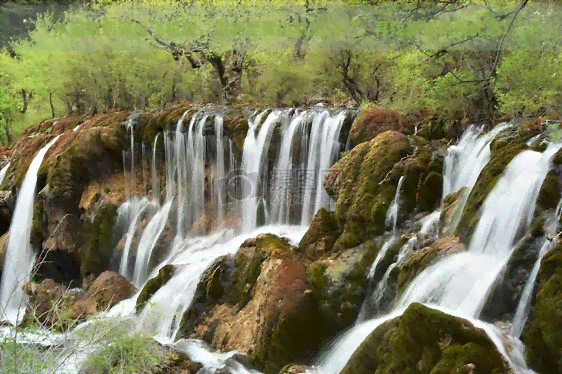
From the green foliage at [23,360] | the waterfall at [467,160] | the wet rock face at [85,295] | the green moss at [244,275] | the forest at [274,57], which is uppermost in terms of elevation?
the forest at [274,57]

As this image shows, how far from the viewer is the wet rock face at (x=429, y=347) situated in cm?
607

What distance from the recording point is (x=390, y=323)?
728 cm

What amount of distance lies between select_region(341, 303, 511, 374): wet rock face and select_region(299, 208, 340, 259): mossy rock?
3.44 m

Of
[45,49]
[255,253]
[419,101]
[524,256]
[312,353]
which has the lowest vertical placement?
[312,353]

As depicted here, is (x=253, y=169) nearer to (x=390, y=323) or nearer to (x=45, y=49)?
(x=390, y=323)

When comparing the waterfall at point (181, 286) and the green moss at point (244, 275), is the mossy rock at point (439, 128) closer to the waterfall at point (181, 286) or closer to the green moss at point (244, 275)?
the waterfall at point (181, 286)

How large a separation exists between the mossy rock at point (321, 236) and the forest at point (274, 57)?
363 centimetres

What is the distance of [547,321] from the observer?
6.29 meters

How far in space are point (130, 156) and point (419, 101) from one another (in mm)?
9294

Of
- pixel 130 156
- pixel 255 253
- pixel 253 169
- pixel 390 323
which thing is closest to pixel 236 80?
pixel 130 156

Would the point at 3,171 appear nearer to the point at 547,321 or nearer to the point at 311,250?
A: the point at 311,250

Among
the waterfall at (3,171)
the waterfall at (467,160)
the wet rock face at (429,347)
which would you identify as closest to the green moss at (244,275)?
the wet rock face at (429,347)

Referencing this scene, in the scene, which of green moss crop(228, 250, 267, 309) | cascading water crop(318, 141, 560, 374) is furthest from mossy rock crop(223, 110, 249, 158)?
cascading water crop(318, 141, 560, 374)

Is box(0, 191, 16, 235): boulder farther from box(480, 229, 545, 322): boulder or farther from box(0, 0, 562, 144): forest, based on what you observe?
box(480, 229, 545, 322): boulder
